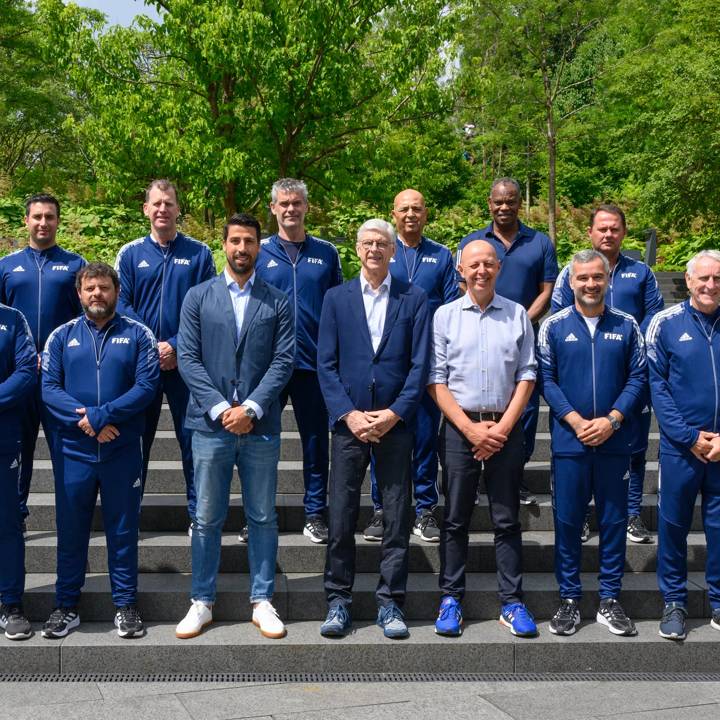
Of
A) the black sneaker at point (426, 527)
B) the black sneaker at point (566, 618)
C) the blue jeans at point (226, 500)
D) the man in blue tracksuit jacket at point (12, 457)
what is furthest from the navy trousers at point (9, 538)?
the black sneaker at point (566, 618)

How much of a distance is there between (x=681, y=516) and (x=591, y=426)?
74 cm

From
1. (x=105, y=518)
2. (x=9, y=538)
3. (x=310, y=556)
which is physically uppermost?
(x=105, y=518)

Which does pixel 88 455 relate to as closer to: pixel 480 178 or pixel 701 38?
pixel 701 38

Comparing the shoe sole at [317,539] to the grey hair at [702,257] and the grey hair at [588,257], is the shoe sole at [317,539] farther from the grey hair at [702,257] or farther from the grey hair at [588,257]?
the grey hair at [702,257]

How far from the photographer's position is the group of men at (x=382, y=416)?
496cm

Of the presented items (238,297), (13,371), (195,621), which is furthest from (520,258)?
(13,371)

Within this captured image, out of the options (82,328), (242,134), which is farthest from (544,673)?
(242,134)

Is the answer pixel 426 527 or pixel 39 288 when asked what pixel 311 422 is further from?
pixel 39 288

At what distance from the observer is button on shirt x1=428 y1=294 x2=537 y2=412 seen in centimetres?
504

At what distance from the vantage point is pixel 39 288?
5.74m

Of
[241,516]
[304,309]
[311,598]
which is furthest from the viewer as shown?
[241,516]

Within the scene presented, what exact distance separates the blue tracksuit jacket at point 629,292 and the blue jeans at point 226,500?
2.17 metres

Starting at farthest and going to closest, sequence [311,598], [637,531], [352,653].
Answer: [637,531] < [311,598] < [352,653]

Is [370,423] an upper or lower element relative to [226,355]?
lower
